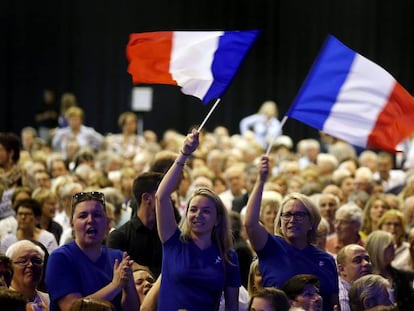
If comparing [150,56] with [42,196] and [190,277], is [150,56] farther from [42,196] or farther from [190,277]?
[42,196]

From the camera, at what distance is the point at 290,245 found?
27.8 ft

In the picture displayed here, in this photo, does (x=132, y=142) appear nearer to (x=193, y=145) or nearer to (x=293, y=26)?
(x=293, y=26)

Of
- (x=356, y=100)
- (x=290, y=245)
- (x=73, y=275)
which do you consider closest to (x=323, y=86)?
(x=356, y=100)

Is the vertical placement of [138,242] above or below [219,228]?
below

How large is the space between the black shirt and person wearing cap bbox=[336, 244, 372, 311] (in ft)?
4.19

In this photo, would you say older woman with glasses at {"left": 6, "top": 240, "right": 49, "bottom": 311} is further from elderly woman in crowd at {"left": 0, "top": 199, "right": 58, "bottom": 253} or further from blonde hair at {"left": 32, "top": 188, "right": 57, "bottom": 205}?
blonde hair at {"left": 32, "top": 188, "right": 57, "bottom": 205}

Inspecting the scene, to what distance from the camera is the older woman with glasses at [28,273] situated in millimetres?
8430

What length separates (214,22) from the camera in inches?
1182

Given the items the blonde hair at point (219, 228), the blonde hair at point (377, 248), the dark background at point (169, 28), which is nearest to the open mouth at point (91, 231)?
the blonde hair at point (219, 228)

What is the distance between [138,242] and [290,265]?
1254 mm

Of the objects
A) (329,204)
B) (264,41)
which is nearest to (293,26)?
(264,41)

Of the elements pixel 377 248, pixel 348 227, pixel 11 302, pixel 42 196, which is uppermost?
pixel 11 302

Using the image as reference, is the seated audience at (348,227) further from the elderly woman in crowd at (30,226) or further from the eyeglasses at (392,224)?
the elderly woman in crowd at (30,226)

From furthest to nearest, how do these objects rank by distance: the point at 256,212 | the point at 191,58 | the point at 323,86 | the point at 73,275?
the point at 191,58
the point at 323,86
the point at 256,212
the point at 73,275
